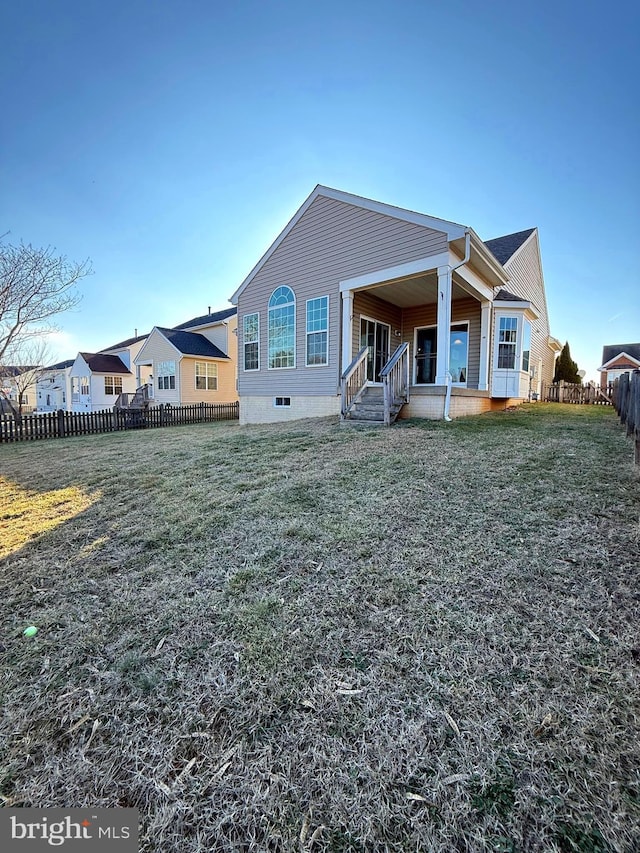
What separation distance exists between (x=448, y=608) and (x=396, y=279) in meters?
8.48

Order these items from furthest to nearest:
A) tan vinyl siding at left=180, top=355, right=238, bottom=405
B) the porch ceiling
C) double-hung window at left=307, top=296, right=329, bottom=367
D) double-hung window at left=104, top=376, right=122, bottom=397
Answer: double-hung window at left=104, top=376, right=122, bottom=397 < tan vinyl siding at left=180, top=355, right=238, bottom=405 < double-hung window at left=307, top=296, right=329, bottom=367 < the porch ceiling

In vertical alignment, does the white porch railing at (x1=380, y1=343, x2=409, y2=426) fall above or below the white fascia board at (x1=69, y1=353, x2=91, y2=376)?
below

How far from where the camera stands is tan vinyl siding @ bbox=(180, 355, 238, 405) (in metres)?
20.3

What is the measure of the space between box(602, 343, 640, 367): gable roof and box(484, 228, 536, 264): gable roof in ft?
83.9

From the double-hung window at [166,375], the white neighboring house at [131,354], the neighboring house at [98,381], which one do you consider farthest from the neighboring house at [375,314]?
the neighboring house at [98,381]

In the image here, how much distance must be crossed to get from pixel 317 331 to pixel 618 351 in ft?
123

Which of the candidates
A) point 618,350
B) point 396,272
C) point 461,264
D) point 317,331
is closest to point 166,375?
point 317,331

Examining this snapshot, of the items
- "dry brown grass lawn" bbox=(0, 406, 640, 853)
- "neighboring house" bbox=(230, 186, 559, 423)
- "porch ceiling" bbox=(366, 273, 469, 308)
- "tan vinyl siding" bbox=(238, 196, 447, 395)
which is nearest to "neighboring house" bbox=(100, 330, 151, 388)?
"neighboring house" bbox=(230, 186, 559, 423)

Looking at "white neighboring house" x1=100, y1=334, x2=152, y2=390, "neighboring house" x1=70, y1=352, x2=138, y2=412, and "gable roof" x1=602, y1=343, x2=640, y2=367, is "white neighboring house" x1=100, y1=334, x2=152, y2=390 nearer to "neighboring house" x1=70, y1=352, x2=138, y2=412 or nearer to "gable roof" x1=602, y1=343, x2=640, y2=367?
"neighboring house" x1=70, y1=352, x2=138, y2=412

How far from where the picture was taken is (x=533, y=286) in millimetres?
15711

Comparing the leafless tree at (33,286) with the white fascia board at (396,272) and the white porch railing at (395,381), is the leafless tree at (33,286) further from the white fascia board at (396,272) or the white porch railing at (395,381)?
the white porch railing at (395,381)

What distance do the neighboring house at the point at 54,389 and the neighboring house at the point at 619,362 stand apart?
49.0 meters

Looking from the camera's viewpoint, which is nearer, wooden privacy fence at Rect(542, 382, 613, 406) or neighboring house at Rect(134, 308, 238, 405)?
wooden privacy fence at Rect(542, 382, 613, 406)

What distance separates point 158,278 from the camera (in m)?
18.2
